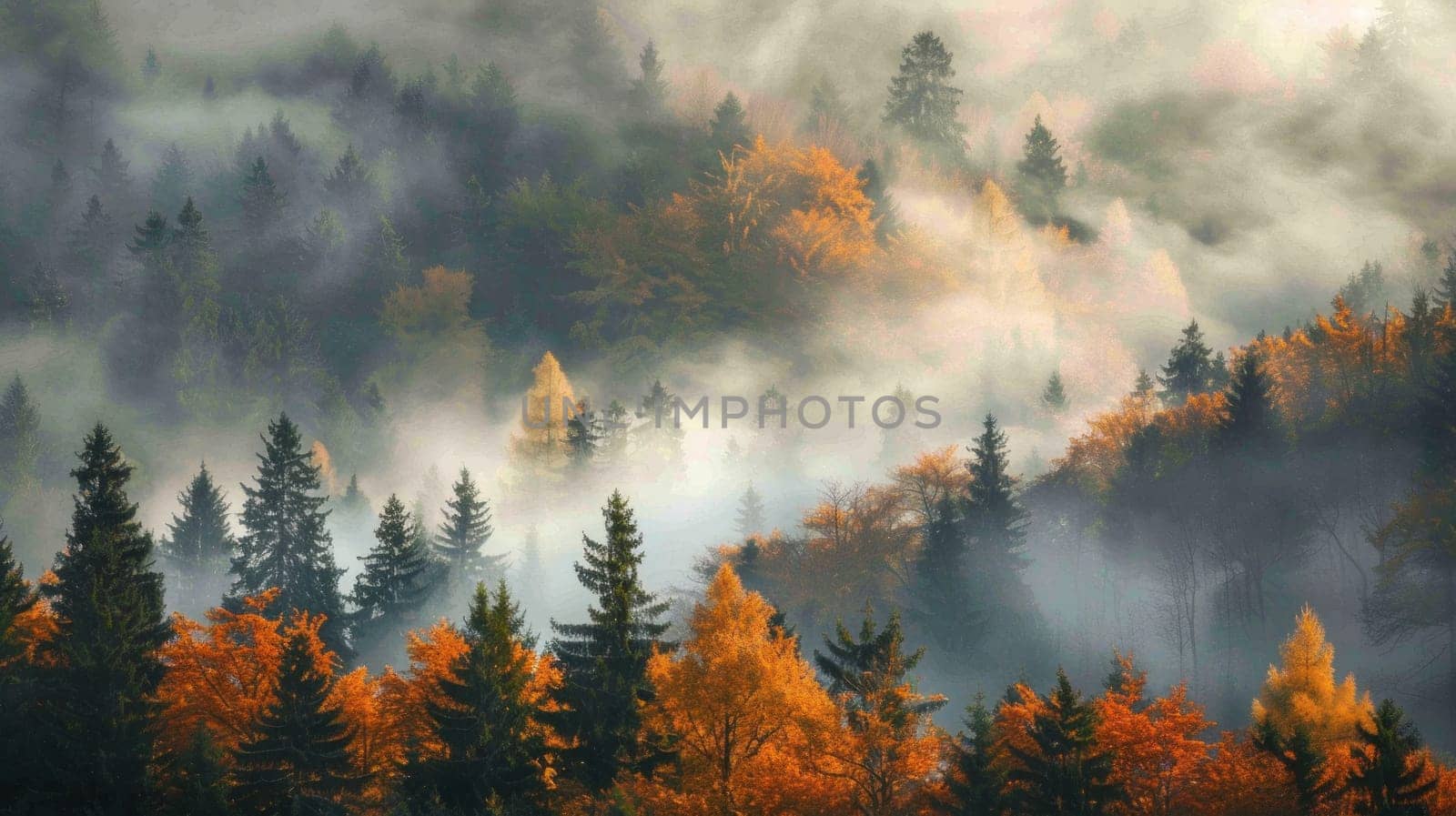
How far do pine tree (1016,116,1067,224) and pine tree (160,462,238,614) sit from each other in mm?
110241

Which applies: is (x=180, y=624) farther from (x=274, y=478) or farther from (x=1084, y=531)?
(x=1084, y=531)

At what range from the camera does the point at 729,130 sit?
185m

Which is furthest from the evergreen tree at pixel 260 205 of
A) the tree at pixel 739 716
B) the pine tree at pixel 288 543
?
the tree at pixel 739 716

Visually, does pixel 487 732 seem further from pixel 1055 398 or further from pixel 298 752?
pixel 1055 398

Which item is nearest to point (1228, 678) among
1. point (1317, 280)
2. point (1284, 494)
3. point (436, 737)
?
point (1284, 494)

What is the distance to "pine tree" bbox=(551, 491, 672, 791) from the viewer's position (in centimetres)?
5253

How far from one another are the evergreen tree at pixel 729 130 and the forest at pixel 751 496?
0.42 meters

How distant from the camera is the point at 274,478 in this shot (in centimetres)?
9088

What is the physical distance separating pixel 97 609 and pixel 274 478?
34254 mm

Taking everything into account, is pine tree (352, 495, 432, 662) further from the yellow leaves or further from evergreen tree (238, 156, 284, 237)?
evergreen tree (238, 156, 284, 237)

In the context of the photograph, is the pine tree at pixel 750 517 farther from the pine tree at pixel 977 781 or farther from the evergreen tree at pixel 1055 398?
the pine tree at pixel 977 781

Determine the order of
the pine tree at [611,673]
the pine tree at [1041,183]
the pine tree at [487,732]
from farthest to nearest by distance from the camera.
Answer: the pine tree at [1041,183], the pine tree at [611,673], the pine tree at [487,732]

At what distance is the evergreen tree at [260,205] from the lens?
189 meters

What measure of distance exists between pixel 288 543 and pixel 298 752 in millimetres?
37104
